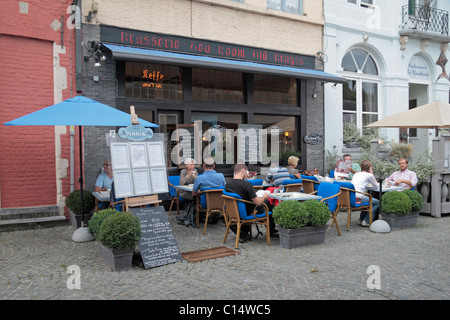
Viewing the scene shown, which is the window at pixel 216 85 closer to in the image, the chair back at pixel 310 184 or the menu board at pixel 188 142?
the menu board at pixel 188 142

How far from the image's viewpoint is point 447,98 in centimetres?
1550

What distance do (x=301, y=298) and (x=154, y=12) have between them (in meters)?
8.01

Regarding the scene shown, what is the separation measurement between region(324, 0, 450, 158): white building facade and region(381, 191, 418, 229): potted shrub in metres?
4.99

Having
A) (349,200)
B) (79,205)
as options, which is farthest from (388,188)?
(79,205)

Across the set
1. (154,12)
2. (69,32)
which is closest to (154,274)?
(69,32)

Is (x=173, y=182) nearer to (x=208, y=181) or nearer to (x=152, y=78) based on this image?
(x=208, y=181)

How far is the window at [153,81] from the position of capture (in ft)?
31.2

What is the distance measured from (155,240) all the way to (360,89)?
10.5 meters

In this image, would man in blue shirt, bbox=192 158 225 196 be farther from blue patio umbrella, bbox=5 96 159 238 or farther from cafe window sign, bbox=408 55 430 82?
cafe window sign, bbox=408 55 430 82

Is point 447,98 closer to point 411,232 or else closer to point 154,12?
point 411,232

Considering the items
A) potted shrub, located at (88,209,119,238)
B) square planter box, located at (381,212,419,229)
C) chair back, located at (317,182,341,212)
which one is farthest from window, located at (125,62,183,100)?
square planter box, located at (381,212,419,229)

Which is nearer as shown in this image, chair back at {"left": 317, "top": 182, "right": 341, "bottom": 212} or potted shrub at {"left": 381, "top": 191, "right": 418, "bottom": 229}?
chair back at {"left": 317, "top": 182, "right": 341, "bottom": 212}

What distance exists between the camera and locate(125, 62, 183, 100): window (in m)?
9.51
